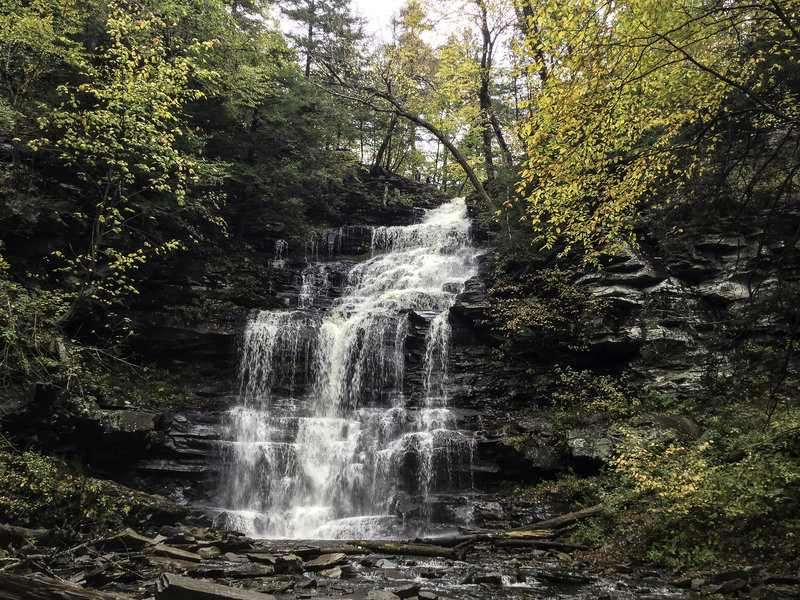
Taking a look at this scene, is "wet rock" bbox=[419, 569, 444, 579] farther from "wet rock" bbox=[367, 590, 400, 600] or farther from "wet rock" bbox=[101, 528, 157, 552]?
"wet rock" bbox=[101, 528, 157, 552]

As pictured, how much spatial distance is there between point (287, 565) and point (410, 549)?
246 centimetres

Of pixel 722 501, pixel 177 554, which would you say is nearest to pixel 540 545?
pixel 722 501

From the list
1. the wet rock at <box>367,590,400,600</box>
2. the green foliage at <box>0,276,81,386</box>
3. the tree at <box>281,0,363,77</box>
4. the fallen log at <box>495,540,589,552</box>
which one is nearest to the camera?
the wet rock at <box>367,590,400,600</box>

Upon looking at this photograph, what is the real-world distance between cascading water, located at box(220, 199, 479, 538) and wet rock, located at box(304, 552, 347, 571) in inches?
107

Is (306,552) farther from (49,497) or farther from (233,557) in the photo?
(49,497)

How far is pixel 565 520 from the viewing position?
923 centimetres

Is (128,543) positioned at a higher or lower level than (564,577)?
lower

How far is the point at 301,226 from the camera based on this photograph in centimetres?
2077

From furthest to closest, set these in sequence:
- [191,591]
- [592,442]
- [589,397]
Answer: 1. [589,397]
2. [592,442]
3. [191,591]

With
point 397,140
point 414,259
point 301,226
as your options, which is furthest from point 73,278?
point 397,140

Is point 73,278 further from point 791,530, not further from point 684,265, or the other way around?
point 684,265

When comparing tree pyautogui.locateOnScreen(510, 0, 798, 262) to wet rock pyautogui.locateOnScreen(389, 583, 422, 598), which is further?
tree pyautogui.locateOnScreen(510, 0, 798, 262)

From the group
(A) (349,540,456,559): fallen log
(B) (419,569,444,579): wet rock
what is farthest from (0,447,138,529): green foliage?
(B) (419,569,444,579): wet rock

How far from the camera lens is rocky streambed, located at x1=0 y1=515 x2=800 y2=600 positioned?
5242mm
